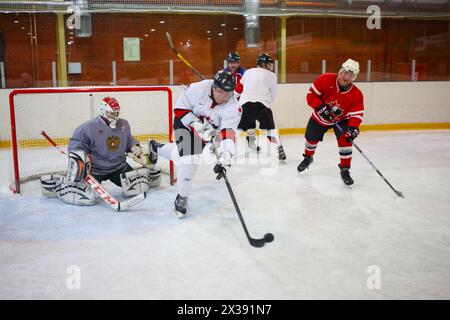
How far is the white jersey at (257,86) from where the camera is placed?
4.70m

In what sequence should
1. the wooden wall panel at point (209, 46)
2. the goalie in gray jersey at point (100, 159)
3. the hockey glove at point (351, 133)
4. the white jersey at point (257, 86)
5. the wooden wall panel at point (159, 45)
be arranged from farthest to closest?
1. the wooden wall panel at point (159, 45)
2. the wooden wall panel at point (209, 46)
3. the white jersey at point (257, 86)
4. the hockey glove at point (351, 133)
5. the goalie in gray jersey at point (100, 159)

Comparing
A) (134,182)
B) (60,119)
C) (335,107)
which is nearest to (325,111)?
(335,107)

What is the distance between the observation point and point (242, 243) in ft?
7.79

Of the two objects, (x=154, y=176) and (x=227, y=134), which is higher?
(x=227, y=134)

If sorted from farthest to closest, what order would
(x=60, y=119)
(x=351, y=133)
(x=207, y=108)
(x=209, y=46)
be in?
(x=209, y=46) < (x=60, y=119) < (x=351, y=133) < (x=207, y=108)

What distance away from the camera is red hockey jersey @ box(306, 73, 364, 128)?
140 inches

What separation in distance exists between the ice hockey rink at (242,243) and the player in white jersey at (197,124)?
4.3 inches

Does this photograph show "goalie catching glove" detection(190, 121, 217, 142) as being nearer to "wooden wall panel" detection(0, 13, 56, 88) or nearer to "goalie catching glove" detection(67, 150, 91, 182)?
"goalie catching glove" detection(67, 150, 91, 182)

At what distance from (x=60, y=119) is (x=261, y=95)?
2.61 metres

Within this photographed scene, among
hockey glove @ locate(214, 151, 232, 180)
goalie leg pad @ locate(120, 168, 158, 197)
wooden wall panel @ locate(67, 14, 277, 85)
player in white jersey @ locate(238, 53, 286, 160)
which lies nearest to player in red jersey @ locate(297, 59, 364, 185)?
player in white jersey @ locate(238, 53, 286, 160)

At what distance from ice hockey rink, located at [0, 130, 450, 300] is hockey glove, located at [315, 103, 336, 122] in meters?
0.55
